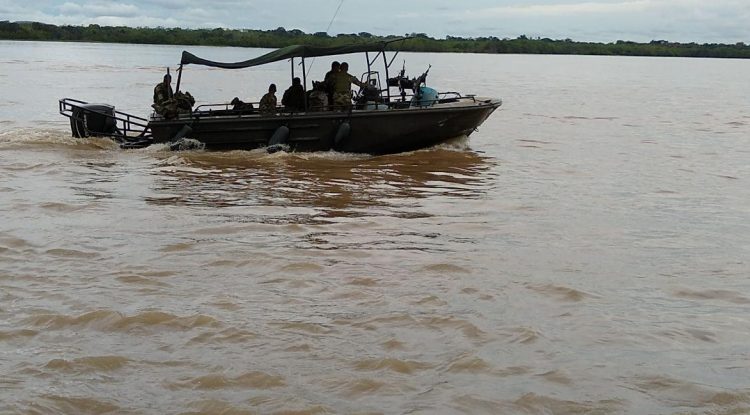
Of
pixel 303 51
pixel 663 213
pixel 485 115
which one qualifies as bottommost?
pixel 663 213

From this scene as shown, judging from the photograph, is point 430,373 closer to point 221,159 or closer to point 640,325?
point 640,325

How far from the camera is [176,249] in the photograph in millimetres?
9492

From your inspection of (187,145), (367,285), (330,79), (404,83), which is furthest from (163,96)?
(367,285)

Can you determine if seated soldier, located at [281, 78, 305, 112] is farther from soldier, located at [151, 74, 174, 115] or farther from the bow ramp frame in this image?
the bow ramp frame

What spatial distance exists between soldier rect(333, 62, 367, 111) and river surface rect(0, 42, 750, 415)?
3.54 ft

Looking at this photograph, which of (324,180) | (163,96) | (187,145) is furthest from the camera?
(163,96)

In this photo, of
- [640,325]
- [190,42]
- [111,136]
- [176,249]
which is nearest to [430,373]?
[640,325]

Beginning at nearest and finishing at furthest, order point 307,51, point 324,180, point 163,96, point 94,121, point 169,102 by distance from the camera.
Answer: point 324,180 < point 307,51 < point 169,102 < point 163,96 < point 94,121

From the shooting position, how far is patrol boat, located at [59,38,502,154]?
15.7 metres

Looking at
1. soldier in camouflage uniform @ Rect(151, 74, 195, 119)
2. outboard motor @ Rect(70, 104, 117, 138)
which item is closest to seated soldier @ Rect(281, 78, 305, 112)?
soldier in camouflage uniform @ Rect(151, 74, 195, 119)

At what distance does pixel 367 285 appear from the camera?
8.20 metres

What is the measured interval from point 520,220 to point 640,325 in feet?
14.7

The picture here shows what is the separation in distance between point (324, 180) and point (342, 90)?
2054 millimetres

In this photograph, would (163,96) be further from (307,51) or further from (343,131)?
(343,131)
